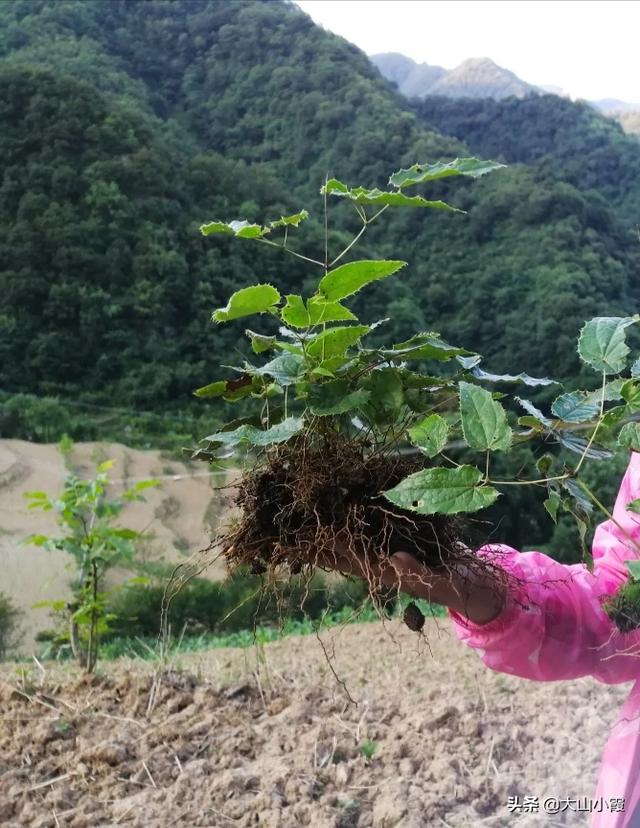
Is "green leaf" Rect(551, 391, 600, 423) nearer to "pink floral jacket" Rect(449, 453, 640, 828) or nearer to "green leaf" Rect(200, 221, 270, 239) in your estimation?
"pink floral jacket" Rect(449, 453, 640, 828)

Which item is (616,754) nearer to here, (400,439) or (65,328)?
(400,439)

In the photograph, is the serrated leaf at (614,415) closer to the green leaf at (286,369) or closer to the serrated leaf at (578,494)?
the serrated leaf at (578,494)

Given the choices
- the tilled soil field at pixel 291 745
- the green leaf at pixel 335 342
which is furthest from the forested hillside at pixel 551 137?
the green leaf at pixel 335 342

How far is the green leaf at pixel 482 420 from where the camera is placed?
0.43m

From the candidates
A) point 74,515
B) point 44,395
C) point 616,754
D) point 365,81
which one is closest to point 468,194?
point 365,81

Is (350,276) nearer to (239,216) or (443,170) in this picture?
(443,170)

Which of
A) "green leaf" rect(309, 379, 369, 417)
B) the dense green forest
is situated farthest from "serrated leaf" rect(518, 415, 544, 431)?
the dense green forest

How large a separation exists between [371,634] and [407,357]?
5.09ft

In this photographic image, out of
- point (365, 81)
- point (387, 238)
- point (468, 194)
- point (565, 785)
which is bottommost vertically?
point (565, 785)

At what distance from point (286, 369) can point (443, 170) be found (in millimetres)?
166

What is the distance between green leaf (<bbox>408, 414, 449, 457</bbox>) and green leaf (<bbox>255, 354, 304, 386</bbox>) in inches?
3.6

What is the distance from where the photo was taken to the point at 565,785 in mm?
1016

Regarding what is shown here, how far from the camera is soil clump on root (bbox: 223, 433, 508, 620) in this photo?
506mm

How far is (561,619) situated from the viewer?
598 mm
